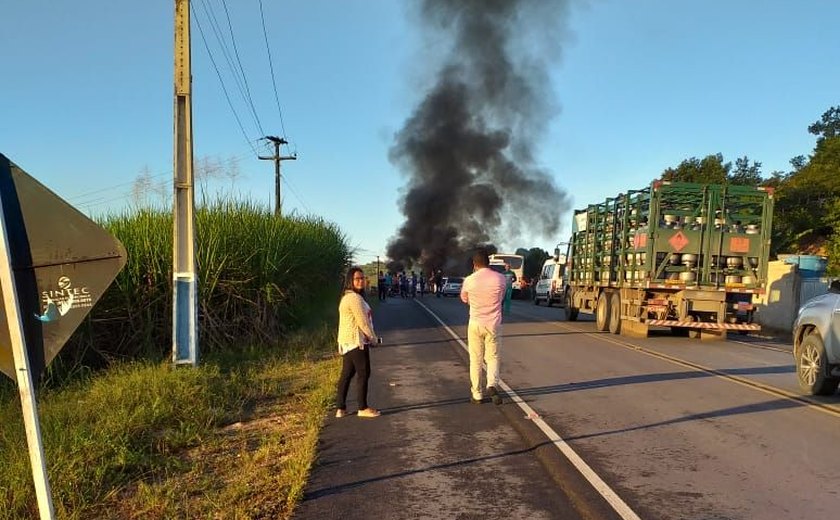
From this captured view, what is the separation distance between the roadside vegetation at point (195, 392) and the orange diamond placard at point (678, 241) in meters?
7.72

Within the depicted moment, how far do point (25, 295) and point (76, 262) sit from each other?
254 mm

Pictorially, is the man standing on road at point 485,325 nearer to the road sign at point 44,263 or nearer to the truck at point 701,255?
the road sign at point 44,263

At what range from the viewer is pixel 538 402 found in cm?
788

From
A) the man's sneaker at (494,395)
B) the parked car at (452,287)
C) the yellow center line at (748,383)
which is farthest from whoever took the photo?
the parked car at (452,287)

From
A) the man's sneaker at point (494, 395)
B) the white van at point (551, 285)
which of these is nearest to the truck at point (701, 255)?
the man's sneaker at point (494, 395)

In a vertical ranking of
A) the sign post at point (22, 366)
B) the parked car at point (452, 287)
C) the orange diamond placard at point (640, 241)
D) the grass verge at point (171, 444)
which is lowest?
the parked car at point (452, 287)

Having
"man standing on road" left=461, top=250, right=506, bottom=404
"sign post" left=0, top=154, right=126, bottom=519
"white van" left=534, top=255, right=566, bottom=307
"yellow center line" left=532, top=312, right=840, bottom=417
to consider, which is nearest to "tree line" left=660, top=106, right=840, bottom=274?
"white van" left=534, top=255, right=566, bottom=307

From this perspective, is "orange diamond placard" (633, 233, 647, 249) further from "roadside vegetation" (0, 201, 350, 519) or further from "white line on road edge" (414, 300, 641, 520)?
"white line on road edge" (414, 300, 641, 520)

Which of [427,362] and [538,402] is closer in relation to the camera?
[538,402]

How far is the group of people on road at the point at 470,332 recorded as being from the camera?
281 inches

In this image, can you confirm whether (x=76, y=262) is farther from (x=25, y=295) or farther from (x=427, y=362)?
(x=427, y=362)

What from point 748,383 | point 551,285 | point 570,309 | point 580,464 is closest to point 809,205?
point 551,285

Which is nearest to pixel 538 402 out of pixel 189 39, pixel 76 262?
pixel 76 262

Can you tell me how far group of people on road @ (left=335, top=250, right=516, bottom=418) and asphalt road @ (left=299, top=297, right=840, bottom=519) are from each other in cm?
34
